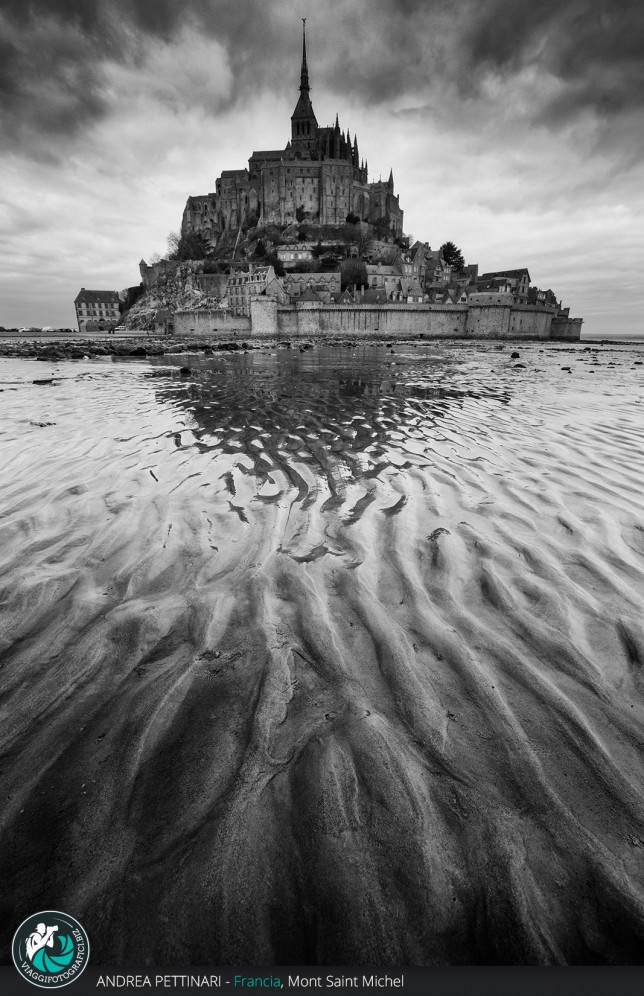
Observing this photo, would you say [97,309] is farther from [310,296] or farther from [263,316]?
[310,296]

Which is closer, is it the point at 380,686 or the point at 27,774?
the point at 27,774

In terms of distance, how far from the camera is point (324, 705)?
203 centimetres

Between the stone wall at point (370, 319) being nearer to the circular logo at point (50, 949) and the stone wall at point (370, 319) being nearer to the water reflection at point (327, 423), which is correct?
the water reflection at point (327, 423)

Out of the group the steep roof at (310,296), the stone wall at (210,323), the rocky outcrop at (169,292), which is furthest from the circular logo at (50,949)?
the rocky outcrop at (169,292)

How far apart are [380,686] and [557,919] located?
1009mm

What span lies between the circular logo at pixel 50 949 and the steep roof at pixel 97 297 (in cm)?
15051

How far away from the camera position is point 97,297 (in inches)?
4899

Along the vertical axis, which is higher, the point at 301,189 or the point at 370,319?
the point at 301,189

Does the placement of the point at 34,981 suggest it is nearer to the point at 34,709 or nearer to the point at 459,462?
the point at 34,709

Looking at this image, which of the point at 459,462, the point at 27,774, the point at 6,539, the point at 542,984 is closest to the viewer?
the point at 542,984

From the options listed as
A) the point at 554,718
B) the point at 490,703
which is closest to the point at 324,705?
the point at 490,703

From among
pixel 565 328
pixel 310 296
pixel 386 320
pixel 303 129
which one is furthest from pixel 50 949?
pixel 303 129

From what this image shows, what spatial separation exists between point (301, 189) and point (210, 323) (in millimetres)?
41456

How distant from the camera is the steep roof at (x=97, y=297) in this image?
12394 cm
